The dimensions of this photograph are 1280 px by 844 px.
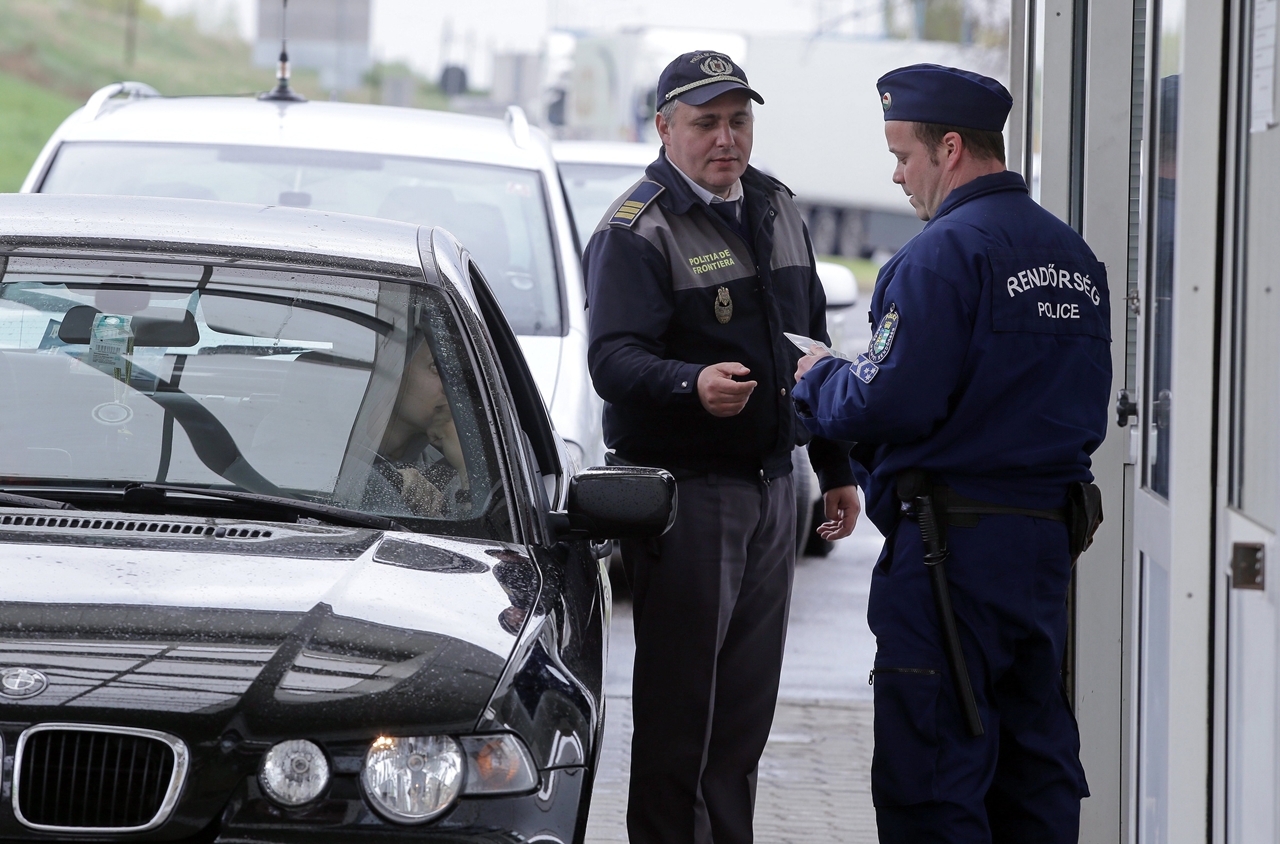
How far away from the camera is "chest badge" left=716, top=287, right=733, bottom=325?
4.10 meters

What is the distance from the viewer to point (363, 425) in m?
3.36

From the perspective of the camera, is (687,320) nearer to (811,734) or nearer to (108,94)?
(811,734)

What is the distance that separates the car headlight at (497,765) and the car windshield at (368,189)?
3.61 meters

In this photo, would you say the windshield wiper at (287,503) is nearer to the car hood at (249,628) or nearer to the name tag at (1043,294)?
the car hood at (249,628)

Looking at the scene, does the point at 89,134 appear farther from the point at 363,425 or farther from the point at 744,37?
the point at 744,37

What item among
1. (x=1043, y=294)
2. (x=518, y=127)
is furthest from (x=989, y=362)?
(x=518, y=127)

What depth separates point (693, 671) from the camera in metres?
4.08

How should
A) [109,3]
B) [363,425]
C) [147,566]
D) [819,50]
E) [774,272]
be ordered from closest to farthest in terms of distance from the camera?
[147,566], [363,425], [774,272], [819,50], [109,3]

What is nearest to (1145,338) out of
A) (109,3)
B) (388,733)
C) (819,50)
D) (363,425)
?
(363,425)

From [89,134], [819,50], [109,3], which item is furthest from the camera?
[109,3]

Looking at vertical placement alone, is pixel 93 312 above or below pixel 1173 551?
above

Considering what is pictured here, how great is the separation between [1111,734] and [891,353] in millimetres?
1512

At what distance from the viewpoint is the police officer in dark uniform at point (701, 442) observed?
4.07 m

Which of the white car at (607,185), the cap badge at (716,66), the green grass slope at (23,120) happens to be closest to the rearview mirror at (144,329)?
the cap badge at (716,66)
